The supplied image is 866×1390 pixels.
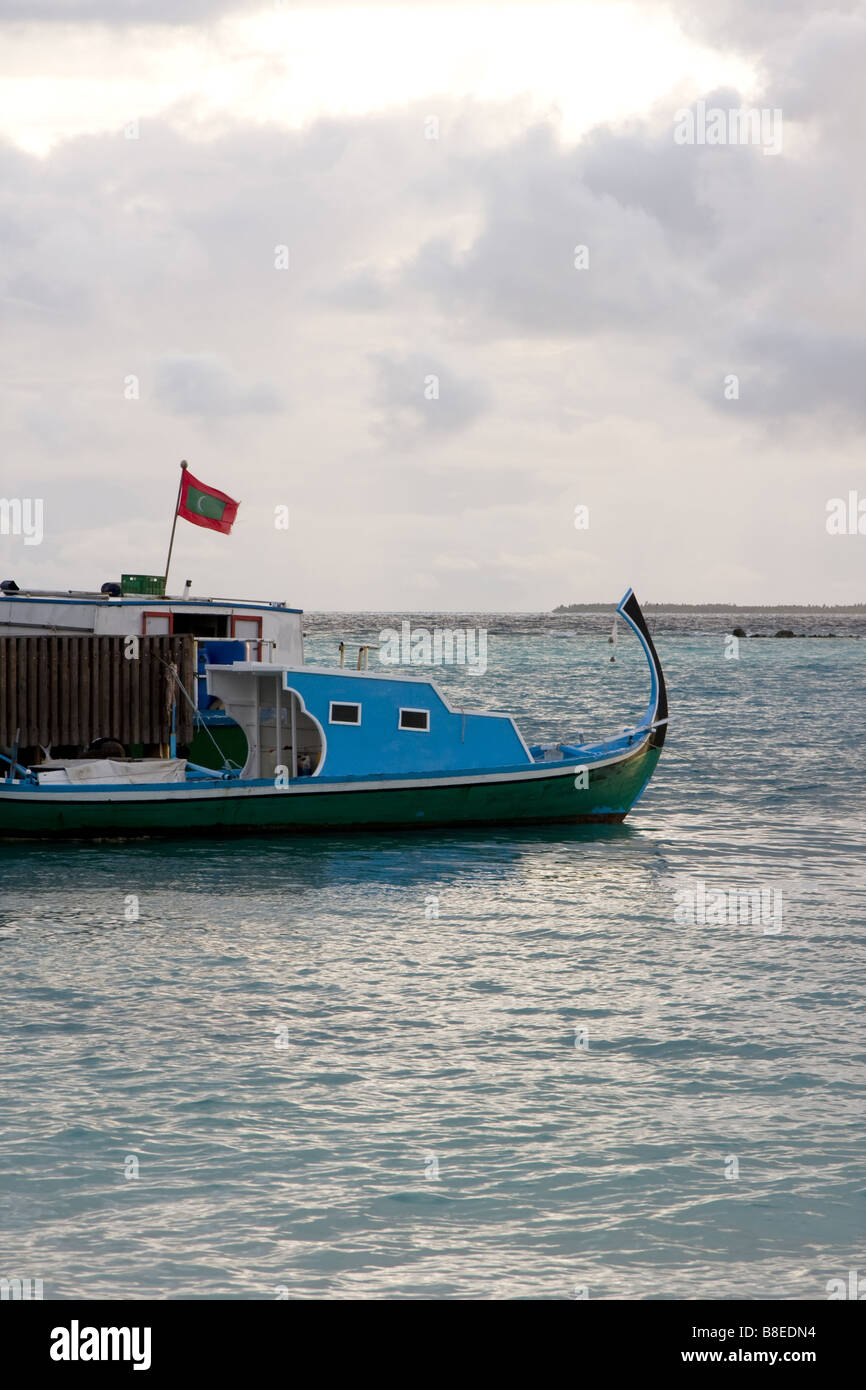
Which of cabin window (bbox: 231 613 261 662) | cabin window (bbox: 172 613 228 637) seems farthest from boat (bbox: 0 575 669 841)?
cabin window (bbox: 231 613 261 662)

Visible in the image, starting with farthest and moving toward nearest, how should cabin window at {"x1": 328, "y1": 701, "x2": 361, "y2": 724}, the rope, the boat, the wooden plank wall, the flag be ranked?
the flag → the rope → the wooden plank wall → cabin window at {"x1": 328, "y1": 701, "x2": 361, "y2": 724} → the boat

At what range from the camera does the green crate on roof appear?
108ft

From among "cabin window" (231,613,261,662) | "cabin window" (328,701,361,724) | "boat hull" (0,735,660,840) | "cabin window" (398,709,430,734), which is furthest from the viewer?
"cabin window" (231,613,261,662)

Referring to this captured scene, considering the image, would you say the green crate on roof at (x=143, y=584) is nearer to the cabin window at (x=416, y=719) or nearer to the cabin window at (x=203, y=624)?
the cabin window at (x=203, y=624)

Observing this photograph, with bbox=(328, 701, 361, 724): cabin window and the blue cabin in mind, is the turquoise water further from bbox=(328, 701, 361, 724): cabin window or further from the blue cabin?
bbox=(328, 701, 361, 724): cabin window

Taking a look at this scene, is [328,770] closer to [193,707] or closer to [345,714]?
[345,714]

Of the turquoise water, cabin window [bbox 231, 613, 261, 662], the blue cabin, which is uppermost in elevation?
cabin window [bbox 231, 613, 261, 662]

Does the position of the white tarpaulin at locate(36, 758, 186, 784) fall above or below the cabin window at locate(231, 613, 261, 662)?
below

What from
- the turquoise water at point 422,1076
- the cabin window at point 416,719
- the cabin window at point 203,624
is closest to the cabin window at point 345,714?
the cabin window at point 416,719

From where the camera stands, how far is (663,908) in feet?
72.2

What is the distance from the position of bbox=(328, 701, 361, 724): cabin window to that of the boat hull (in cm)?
123

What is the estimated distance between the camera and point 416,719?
27.2 m

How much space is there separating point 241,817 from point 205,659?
22.8ft
